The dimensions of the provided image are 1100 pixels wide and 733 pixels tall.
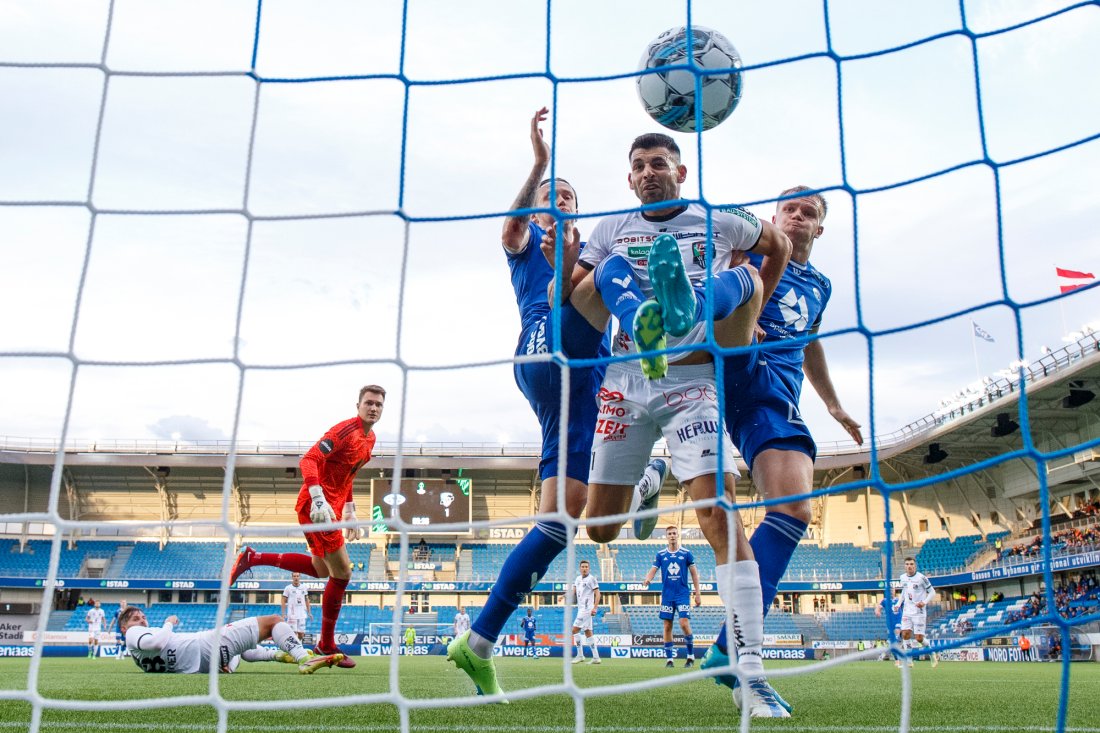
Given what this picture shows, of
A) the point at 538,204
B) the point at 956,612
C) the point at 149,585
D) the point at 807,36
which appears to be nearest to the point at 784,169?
the point at 807,36

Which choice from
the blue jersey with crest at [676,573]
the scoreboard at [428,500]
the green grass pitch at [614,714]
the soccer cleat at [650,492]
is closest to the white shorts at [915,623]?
the blue jersey with crest at [676,573]

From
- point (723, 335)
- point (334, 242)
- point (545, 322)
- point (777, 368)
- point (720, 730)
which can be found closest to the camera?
point (720, 730)

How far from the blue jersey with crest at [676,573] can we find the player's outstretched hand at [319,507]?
22.8ft

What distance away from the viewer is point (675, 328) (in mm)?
2869

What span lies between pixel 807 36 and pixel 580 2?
2.82 ft

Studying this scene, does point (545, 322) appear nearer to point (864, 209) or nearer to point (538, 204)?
point (538, 204)

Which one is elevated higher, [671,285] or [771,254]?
[771,254]

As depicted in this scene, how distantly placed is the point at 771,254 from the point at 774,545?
106cm

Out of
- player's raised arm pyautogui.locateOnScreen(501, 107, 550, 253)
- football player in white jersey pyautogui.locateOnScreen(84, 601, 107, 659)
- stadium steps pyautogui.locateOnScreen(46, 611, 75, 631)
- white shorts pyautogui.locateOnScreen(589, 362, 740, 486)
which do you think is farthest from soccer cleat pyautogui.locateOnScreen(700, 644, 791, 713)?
stadium steps pyautogui.locateOnScreen(46, 611, 75, 631)

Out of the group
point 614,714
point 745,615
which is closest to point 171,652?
point 614,714

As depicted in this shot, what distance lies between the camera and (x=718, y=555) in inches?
127

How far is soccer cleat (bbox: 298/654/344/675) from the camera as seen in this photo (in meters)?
6.38

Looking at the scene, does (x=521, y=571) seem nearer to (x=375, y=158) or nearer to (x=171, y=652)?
(x=375, y=158)

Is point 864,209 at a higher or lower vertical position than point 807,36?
lower
